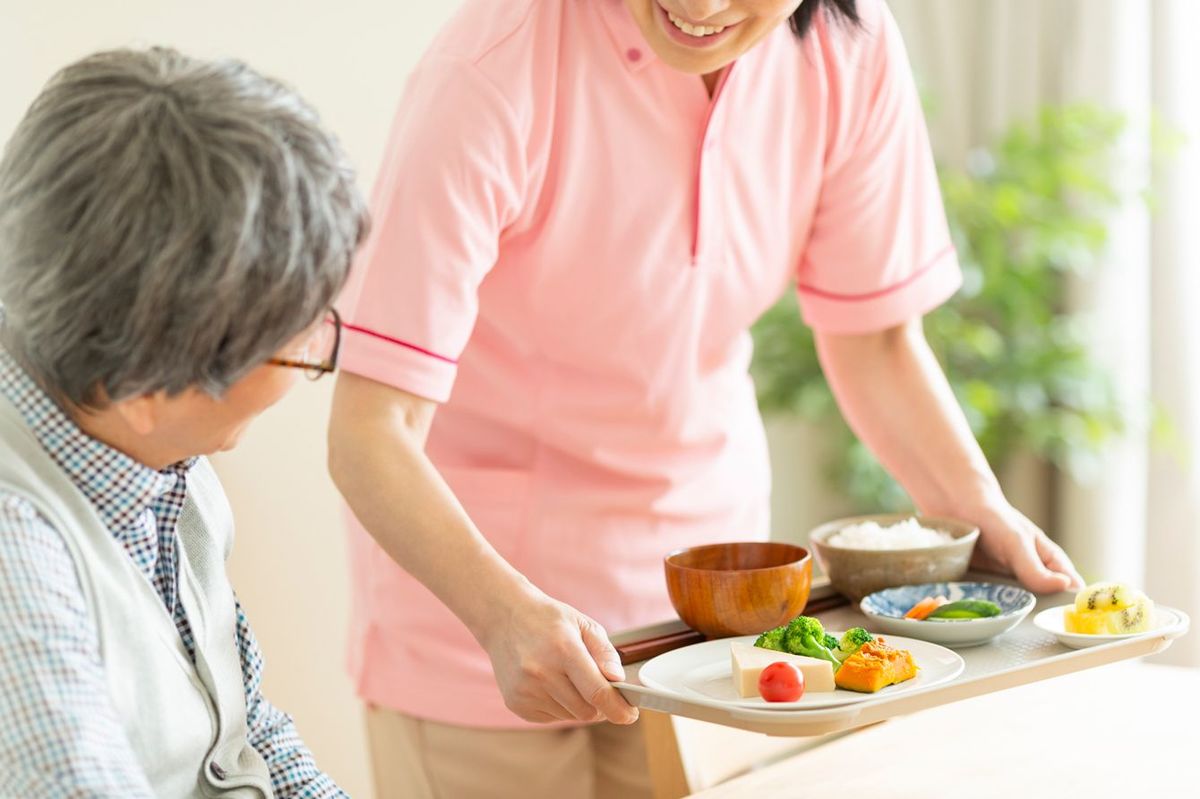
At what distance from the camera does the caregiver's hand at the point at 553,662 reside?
3.88 feet

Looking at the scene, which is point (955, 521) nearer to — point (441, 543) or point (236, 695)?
point (441, 543)

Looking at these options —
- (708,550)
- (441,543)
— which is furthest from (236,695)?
(708,550)

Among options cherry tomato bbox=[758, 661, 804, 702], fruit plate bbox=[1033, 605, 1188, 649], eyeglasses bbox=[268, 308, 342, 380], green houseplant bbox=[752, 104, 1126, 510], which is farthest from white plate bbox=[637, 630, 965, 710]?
green houseplant bbox=[752, 104, 1126, 510]

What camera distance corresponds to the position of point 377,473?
1.32 metres

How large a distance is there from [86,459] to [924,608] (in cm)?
80

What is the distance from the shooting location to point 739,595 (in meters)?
1.30

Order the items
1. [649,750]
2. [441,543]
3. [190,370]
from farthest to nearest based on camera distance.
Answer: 1. [649,750]
2. [441,543]
3. [190,370]

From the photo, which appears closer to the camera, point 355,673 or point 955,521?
point 955,521

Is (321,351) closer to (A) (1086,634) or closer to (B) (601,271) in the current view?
(B) (601,271)

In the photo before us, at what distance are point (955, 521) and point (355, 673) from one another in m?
0.75

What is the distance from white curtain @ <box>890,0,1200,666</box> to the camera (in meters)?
3.09

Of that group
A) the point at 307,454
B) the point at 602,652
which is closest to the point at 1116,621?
the point at 602,652

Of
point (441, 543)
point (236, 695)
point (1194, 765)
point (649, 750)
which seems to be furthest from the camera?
point (649, 750)

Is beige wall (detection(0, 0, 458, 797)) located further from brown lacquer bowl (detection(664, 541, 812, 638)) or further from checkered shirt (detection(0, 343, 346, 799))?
checkered shirt (detection(0, 343, 346, 799))
